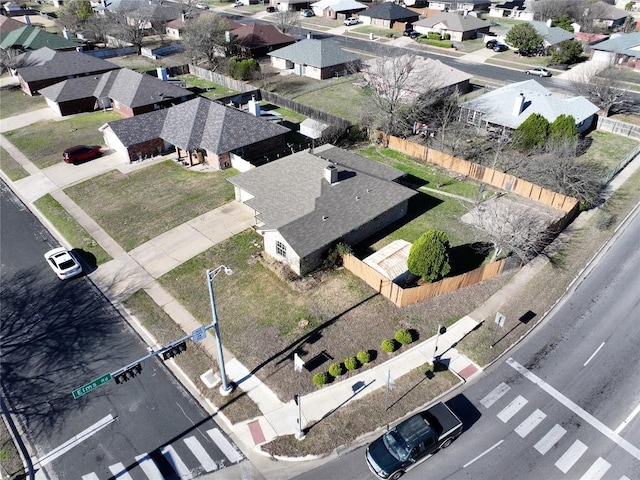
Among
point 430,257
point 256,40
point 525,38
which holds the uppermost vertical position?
point 525,38

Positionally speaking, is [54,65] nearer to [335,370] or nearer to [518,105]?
[518,105]

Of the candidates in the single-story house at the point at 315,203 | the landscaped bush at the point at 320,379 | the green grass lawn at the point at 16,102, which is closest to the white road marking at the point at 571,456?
the landscaped bush at the point at 320,379

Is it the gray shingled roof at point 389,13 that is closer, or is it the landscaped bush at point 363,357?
the landscaped bush at point 363,357

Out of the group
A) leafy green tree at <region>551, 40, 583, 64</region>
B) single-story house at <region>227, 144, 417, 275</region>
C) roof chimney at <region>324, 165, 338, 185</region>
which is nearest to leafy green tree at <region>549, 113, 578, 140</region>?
single-story house at <region>227, 144, 417, 275</region>

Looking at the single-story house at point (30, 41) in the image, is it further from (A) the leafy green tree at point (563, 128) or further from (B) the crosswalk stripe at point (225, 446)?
(A) the leafy green tree at point (563, 128)

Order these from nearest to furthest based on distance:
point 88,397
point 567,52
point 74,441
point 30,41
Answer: point 74,441 → point 88,397 → point 567,52 → point 30,41

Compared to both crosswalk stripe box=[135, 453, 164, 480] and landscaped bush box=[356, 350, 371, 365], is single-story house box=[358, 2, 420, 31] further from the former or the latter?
crosswalk stripe box=[135, 453, 164, 480]

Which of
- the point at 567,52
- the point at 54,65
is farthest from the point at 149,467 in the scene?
the point at 567,52
